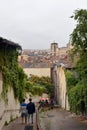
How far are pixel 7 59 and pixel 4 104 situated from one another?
411 centimetres

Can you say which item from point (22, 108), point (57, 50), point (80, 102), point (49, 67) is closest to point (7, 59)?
point (22, 108)

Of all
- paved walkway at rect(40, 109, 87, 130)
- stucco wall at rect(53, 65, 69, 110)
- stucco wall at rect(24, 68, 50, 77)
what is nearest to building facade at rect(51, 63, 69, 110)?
stucco wall at rect(53, 65, 69, 110)

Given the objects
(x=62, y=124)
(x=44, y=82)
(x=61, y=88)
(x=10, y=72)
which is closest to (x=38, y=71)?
(x=44, y=82)

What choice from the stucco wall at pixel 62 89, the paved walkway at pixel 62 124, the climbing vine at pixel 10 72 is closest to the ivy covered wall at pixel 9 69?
the climbing vine at pixel 10 72

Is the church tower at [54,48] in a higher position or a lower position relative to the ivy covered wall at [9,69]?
higher

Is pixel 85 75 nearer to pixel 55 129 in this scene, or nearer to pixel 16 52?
pixel 16 52

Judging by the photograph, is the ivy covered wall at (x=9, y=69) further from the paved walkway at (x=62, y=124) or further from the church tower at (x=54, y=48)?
the church tower at (x=54, y=48)

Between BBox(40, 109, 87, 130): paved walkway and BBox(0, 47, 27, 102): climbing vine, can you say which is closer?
BBox(0, 47, 27, 102): climbing vine

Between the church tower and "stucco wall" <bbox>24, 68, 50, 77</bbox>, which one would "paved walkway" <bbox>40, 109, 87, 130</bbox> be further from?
the church tower

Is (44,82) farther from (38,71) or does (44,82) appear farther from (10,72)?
(10,72)

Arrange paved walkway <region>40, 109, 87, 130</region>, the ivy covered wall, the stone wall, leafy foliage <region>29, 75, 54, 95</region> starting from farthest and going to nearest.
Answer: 1. leafy foliage <region>29, 75, 54, 95</region>
2. paved walkway <region>40, 109, 87, 130</region>
3. the ivy covered wall
4. the stone wall

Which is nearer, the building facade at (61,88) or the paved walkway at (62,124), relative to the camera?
the paved walkway at (62,124)

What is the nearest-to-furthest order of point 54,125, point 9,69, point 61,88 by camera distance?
point 9,69, point 54,125, point 61,88

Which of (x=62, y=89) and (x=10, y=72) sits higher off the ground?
(x=62, y=89)
